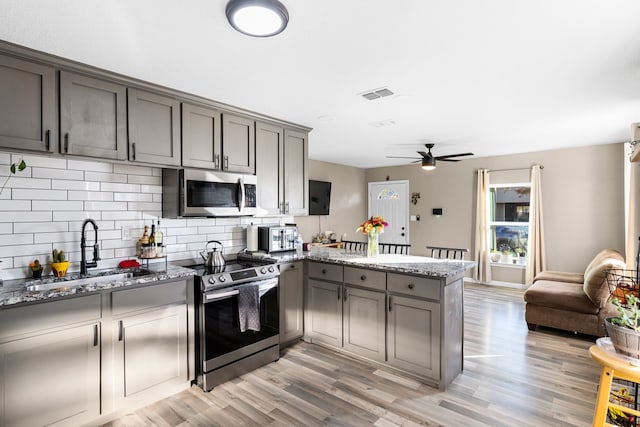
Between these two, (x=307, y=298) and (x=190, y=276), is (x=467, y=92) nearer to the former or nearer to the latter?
(x=307, y=298)

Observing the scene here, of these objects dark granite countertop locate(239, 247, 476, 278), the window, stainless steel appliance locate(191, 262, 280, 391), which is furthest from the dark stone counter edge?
the window

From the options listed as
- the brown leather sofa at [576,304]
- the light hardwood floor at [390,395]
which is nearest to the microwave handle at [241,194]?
the light hardwood floor at [390,395]

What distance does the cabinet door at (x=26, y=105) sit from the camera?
83.8 inches

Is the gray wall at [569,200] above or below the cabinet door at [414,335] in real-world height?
above

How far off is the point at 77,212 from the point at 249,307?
1.58 meters

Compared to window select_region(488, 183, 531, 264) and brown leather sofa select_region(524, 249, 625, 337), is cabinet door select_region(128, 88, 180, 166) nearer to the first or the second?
brown leather sofa select_region(524, 249, 625, 337)

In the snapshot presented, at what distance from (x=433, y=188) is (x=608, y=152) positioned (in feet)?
9.43

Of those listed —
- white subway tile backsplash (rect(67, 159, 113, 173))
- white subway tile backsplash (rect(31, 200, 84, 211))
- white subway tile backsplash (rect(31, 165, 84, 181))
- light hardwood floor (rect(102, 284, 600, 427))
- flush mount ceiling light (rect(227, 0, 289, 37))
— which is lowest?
light hardwood floor (rect(102, 284, 600, 427))

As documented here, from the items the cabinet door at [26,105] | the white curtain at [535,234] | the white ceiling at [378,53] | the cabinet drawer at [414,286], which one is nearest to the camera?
the white ceiling at [378,53]

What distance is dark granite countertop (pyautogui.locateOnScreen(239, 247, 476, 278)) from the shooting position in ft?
9.02

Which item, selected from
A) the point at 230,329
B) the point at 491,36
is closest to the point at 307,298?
the point at 230,329

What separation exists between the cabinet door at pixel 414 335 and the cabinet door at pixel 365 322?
3.6 inches

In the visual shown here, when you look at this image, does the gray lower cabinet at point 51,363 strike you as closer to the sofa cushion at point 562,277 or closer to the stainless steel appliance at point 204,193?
the stainless steel appliance at point 204,193

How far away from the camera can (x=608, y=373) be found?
5.41 feet
